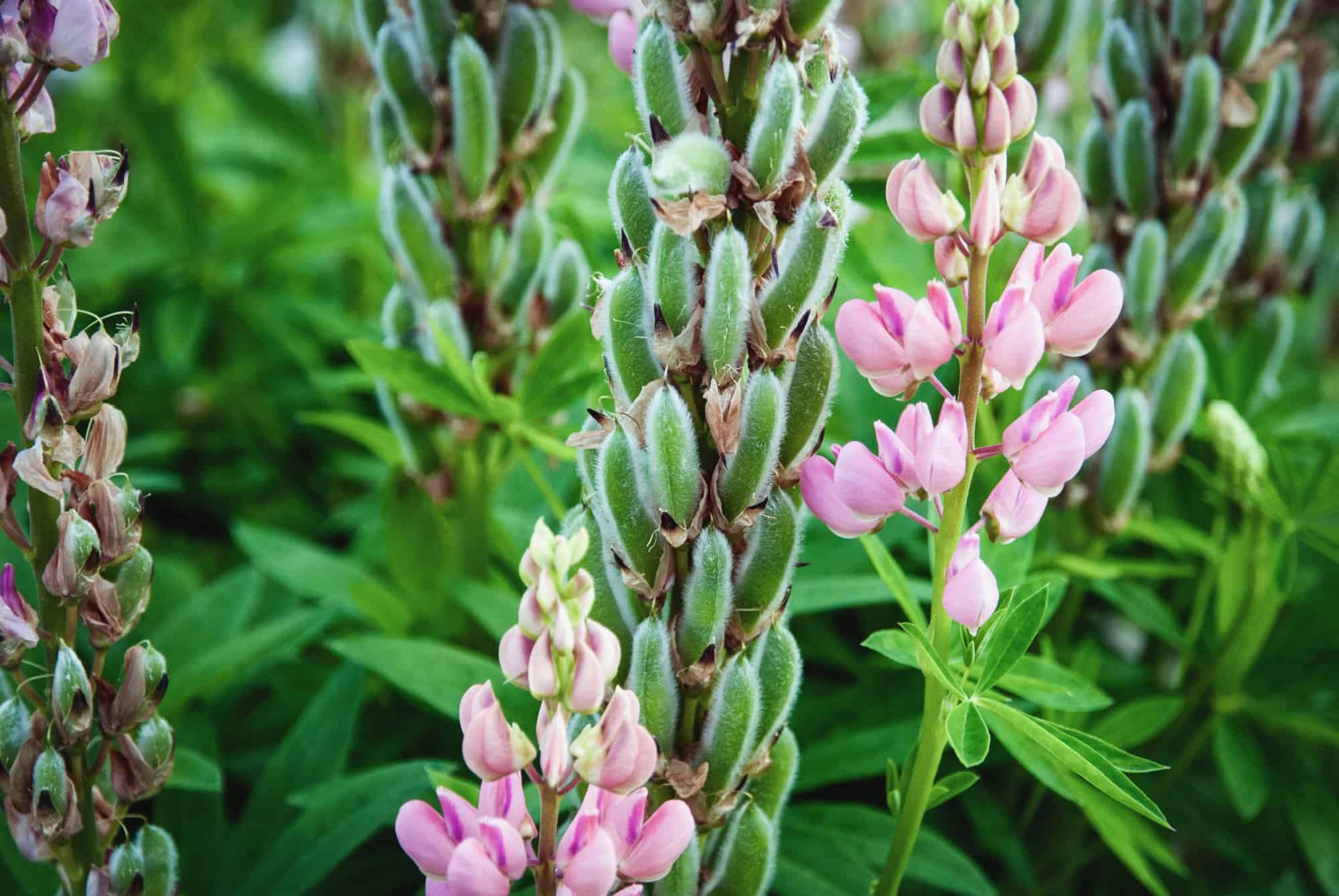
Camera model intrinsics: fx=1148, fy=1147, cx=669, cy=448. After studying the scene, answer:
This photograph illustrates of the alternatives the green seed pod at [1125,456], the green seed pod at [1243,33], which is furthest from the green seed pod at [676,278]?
the green seed pod at [1243,33]

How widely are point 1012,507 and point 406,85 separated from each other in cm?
58

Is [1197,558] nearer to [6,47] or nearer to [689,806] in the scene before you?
[689,806]

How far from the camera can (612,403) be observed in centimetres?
68

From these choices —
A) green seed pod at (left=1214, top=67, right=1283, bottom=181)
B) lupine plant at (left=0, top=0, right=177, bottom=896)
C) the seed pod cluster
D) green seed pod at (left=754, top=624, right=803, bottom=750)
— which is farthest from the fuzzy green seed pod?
green seed pod at (left=1214, top=67, right=1283, bottom=181)

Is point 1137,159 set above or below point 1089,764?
above

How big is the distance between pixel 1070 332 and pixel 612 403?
0.26 m

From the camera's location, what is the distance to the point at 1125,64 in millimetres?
985

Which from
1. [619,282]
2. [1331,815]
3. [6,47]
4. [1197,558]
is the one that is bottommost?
[1331,815]

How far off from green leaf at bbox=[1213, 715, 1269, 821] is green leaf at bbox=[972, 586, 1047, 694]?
45 cm

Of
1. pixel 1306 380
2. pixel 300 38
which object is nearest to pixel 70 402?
pixel 1306 380

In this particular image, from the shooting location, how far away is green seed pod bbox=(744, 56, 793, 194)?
505mm

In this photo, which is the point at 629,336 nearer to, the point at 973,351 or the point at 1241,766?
the point at 973,351

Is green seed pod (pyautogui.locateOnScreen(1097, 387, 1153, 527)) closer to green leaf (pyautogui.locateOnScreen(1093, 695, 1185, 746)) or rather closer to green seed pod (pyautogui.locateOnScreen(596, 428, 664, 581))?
green leaf (pyautogui.locateOnScreen(1093, 695, 1185, 746))

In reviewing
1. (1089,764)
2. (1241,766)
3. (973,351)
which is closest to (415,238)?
(973,351)
